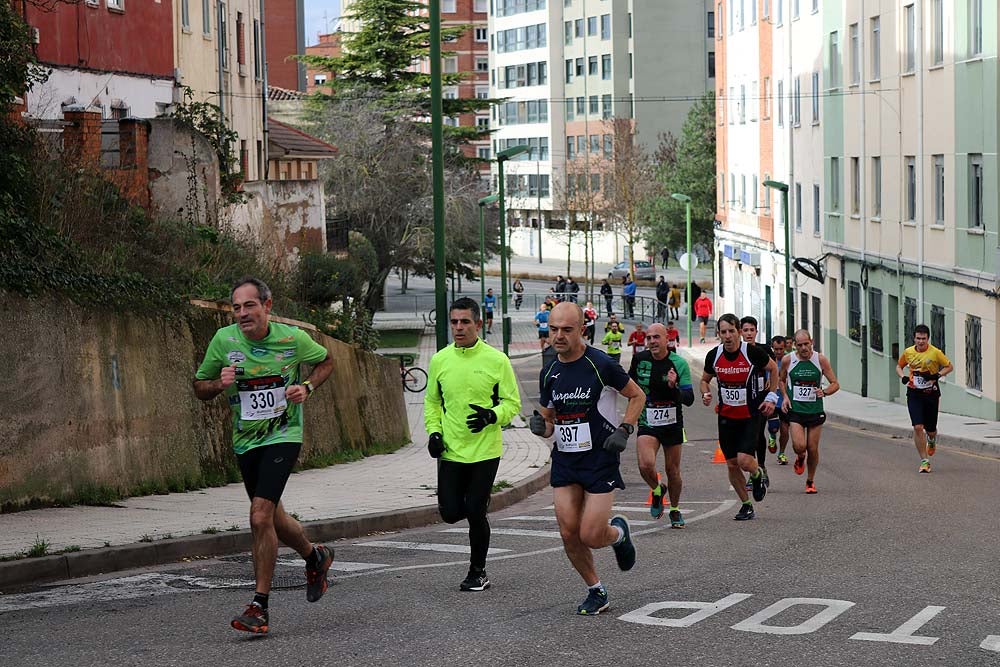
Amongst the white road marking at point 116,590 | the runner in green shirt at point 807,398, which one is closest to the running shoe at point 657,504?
the runner in green shirt at point 807,398

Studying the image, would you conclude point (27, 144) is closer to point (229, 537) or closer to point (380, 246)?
point (229, 537)

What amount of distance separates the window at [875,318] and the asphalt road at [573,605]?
89.5 ft

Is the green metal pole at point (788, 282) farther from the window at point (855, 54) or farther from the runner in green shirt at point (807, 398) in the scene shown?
the runner in green shirt at point (807, 398)

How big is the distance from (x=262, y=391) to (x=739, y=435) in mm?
6457

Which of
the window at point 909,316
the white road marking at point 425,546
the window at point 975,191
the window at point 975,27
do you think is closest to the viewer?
the white road marking at point 425,546

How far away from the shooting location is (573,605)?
9375 mm

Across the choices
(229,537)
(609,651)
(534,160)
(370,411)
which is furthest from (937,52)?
(534,160)

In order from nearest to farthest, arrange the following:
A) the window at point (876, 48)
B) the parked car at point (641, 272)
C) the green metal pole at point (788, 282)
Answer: the window at point (876, 48)
the green metal pole at point (788, 282)
the parked car at point (641, 272)

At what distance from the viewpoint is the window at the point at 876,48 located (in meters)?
40.6

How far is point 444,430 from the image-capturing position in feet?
32.9

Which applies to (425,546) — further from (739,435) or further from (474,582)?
(739,435)

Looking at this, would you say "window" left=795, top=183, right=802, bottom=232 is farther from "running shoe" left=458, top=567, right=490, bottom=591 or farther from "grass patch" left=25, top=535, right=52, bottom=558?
"running shoe" left=458, top=567, right=490, bottom=591

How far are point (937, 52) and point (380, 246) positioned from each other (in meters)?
29.6

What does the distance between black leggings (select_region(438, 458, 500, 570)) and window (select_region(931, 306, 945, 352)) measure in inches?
1040
